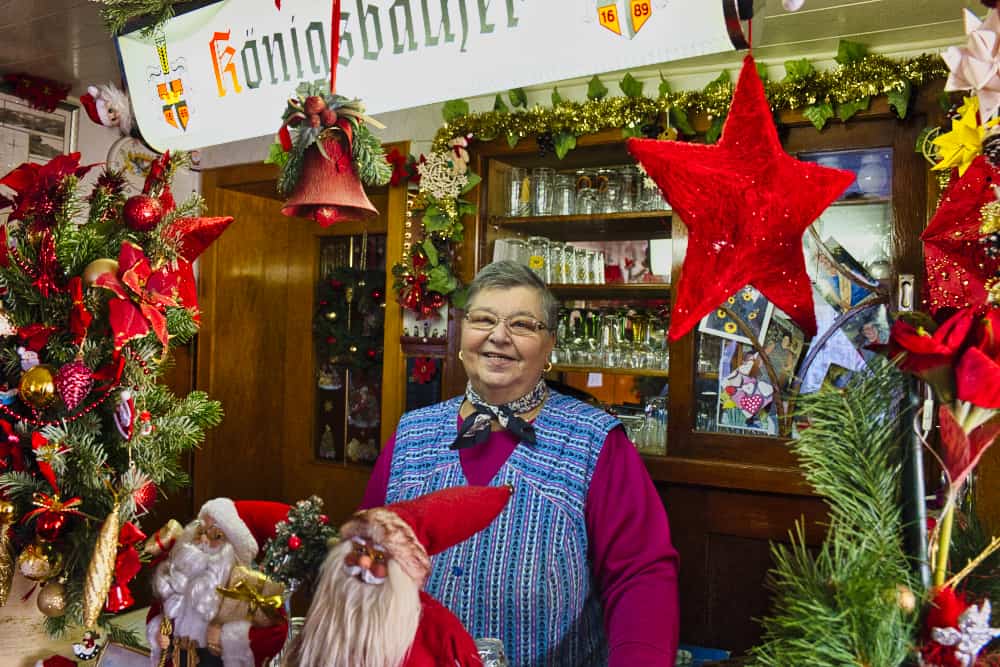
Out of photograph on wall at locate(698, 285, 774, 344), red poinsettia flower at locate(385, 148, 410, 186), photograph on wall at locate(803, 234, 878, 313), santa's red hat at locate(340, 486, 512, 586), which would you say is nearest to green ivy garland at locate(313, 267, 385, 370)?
red poinsettia flower at locate(385, 148, 410, 186)

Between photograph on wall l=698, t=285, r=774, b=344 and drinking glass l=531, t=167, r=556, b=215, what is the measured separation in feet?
2.56

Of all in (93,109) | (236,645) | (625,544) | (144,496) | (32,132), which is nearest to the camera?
(236,645)

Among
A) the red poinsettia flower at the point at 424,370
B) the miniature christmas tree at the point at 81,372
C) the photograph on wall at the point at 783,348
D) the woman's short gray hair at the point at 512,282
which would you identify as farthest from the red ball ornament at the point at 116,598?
the photograph on wall at the point at 783,348

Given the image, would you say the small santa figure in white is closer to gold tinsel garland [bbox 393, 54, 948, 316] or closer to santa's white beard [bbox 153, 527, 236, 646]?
santa's white beard [bbox 153, 527, 236, 646]

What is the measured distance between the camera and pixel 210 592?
910 millimetres

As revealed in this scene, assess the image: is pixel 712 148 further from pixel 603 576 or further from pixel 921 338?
pixel 603 576

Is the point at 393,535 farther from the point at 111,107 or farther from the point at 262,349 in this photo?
the point at 262,349

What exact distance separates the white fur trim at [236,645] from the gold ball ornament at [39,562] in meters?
0.40

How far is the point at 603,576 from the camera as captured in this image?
1.40m

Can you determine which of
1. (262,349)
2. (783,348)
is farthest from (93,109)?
(262,349)

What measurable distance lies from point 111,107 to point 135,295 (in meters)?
0.71

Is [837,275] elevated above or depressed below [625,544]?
above

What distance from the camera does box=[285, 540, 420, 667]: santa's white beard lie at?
70 cm

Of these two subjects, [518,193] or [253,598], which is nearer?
[253,598]
